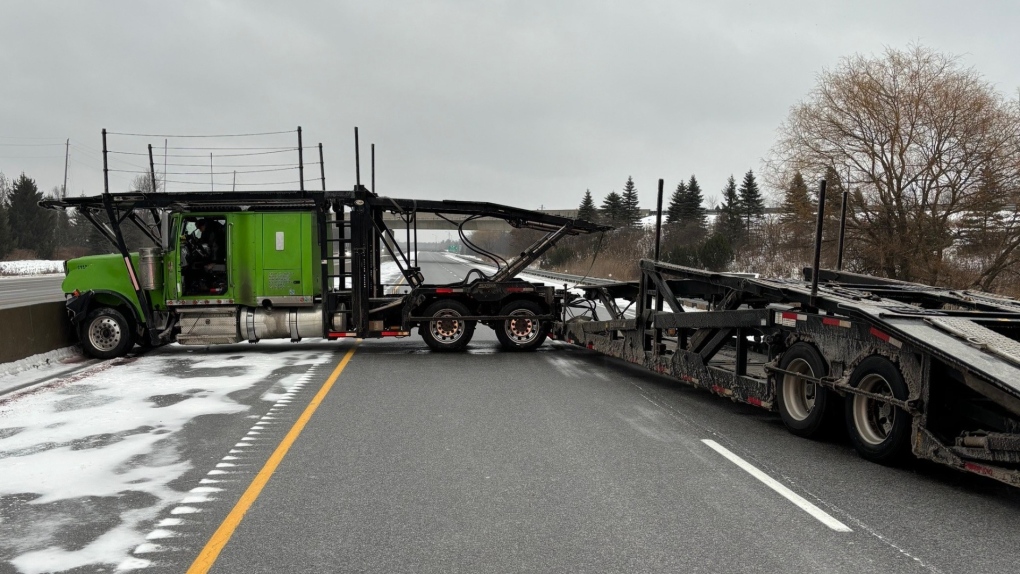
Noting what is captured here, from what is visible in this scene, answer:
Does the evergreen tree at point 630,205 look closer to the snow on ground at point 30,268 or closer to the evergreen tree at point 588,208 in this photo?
the evergreen tree at point 588,208

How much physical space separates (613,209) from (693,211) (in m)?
11.0

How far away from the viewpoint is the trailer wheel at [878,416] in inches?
224

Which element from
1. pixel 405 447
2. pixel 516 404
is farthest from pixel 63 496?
pixel 516 404

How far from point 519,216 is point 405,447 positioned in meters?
7.63

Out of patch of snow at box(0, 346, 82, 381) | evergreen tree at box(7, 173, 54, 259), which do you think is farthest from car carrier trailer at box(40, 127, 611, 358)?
evergreen tree at box(7, 173, 54, 259)

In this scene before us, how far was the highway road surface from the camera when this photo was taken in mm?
A: 4199

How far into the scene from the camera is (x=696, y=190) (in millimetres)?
76250

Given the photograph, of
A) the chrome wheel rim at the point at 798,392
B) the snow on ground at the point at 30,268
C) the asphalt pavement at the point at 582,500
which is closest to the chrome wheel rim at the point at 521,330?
the asphalt pavement at the point at 582,500

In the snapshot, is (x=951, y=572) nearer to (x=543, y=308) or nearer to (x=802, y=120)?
(x=543, y=308)

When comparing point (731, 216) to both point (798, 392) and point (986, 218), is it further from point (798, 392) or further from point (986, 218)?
point (798, 392)

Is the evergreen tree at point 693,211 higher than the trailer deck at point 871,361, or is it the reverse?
the evergreen tree at point 693,211

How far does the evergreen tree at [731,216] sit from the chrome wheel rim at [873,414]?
59.3 meters

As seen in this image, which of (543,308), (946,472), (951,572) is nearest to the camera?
(951,572)

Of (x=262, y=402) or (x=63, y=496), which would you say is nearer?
(x=63, y=496)
